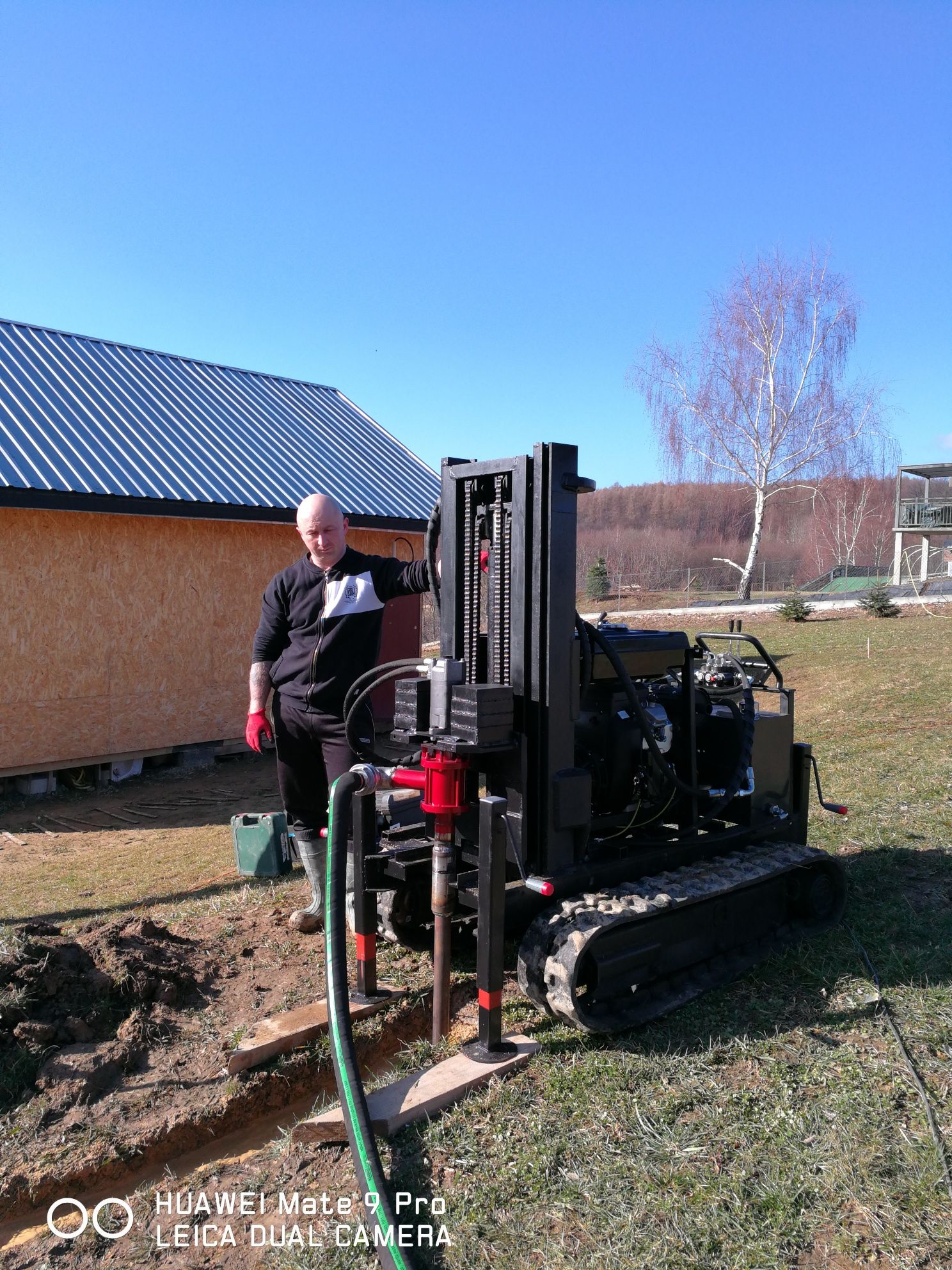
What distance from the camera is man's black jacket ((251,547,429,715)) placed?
15.0 ft

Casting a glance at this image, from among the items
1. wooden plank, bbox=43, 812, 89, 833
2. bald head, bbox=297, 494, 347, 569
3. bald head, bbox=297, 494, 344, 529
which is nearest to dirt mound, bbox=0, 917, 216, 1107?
bald head, bbox=297, 494, 347, 569

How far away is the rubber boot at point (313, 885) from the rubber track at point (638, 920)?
1.45 meters

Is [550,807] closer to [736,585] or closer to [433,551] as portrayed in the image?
[433,551]

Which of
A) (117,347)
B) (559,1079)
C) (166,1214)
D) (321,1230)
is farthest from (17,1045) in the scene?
(117,347)

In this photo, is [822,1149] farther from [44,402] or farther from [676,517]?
[676,517]

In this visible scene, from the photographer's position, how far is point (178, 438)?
35.3 feet

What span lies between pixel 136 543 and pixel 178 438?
1.79 m

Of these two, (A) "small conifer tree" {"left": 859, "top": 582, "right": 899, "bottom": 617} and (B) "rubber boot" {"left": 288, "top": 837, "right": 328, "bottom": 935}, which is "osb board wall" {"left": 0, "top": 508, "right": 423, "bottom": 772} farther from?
(A) "small conifer tree" {"left": 859, "top": 582, "right": 899, "bottom": 617}

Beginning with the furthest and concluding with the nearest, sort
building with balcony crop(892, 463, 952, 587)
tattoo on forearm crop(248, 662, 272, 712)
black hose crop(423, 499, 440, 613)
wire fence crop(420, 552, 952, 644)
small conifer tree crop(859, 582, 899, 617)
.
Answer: wire fence crop(420, 552, 952, 644), building with balcony crop(892, 463, 952, 587), small conifer tree crop(859, 582, 899, 617), tattoo on forearm crop(248, 662, 272, 712), black hose crop(423, 499, 440, 613)

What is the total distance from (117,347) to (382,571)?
9.64 metres

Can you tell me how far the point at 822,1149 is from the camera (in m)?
2.94

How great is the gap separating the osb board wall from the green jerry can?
3.90 m

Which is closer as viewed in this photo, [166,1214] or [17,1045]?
[166,1214]

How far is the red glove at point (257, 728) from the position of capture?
473cm
